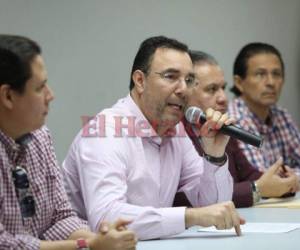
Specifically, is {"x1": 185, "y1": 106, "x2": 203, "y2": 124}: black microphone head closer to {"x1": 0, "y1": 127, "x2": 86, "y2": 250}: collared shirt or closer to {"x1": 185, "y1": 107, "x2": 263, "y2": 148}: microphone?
{"x1": 185, "y1": 107, "x2": 263, "y2": 148}: microphone

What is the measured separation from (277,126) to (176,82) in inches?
65.5

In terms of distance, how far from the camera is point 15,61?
5.59 ft

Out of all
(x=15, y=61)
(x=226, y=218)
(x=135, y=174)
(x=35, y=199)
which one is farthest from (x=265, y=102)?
(x=15, y=61)

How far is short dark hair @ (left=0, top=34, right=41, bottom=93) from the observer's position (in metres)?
1.69

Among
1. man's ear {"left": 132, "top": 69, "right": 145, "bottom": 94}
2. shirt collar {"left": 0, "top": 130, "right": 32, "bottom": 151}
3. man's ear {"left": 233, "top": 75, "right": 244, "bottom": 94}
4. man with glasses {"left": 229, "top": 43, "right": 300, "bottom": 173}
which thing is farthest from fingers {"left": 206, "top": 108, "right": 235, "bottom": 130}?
man's ear {"left": 233, "top": 75, "right": 244, "bottom": 94}

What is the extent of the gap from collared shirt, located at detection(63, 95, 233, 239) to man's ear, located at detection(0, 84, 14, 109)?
1.74 ft

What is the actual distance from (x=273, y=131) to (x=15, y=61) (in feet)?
8.24

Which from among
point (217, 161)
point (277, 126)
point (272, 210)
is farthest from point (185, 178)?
point (277, 126)

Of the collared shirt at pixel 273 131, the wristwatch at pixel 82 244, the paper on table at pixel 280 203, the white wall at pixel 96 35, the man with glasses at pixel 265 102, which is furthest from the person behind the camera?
the man with glasses at pixel 265 102

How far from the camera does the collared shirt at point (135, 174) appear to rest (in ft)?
6.85

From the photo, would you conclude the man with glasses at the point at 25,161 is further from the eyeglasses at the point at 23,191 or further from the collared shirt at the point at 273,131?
the collared shirt at the point at 273,131

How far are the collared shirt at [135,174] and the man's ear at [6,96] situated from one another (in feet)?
1.74

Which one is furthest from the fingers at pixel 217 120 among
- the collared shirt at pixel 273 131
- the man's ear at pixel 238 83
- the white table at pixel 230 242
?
the man's ear at pixel 238 83

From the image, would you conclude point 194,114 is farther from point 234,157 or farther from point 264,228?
point 234,157
